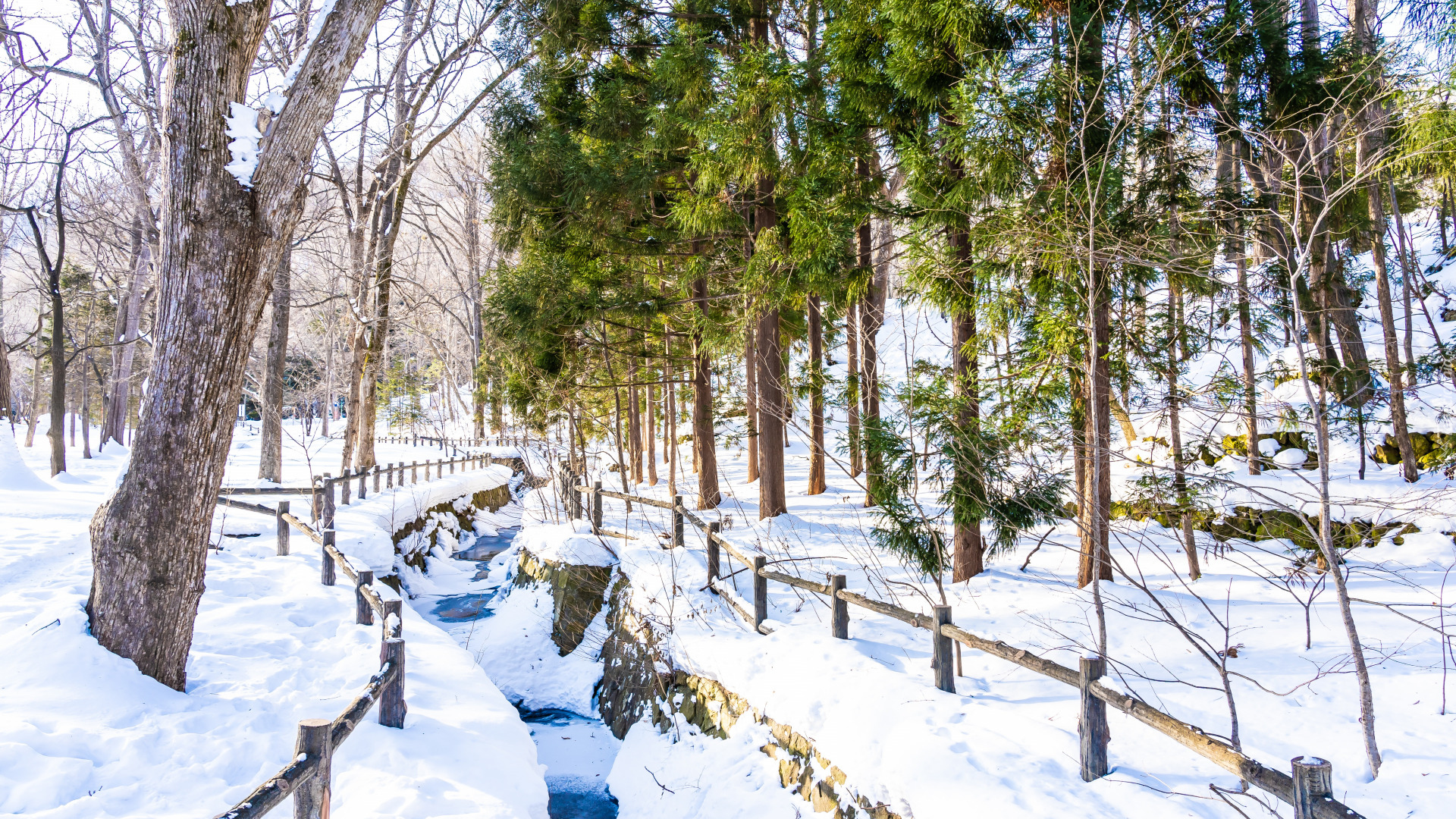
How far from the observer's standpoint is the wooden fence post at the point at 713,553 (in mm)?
7766

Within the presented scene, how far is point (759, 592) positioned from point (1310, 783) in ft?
14.4

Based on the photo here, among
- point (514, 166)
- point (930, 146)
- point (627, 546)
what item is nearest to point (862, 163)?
point (930, 146)

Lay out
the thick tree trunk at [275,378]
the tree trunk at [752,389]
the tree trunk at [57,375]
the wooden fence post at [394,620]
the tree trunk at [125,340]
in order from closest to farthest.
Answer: the wooden fence post at [394,620]
the tree trunk at [752,389]
the tree trunk at [57,375]
the thick tree trunk at [275,378]
the tree trunk at [125,340]

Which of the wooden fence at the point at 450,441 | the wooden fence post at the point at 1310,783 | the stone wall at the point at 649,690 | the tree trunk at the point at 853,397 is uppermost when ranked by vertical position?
the tree trunk at the point at 853,397

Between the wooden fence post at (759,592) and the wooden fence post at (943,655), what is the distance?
1.86 meters

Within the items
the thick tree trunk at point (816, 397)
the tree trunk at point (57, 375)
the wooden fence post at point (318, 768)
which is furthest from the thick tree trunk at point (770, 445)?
the tree trunk at point (57, 375)

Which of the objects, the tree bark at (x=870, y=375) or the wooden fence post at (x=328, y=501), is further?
the wooden fence post at (x=328, y=501)

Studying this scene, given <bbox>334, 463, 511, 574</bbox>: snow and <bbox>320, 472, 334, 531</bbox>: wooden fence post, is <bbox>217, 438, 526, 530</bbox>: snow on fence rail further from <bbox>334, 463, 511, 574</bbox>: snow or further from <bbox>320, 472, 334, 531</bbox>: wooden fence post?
<bbox>334, 463, 511, 574</bbox>: snow

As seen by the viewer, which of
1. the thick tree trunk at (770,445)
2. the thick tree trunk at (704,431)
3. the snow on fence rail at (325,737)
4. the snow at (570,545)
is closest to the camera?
the snow on fence rail at (325,737)

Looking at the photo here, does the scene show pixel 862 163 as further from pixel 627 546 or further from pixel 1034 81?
pixel 627 546

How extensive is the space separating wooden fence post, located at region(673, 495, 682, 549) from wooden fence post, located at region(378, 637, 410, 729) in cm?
482

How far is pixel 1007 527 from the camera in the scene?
6.53m

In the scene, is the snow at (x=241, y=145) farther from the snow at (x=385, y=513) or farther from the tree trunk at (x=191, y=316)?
the snow at (x=385, y=513)

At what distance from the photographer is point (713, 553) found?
785cm
